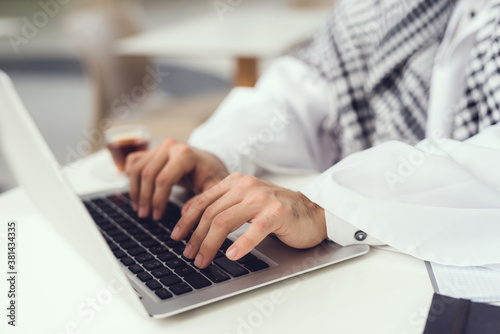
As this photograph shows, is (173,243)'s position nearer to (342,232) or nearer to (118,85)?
(342,232)

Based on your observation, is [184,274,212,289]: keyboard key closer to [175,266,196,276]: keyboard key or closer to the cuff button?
[175,266,196,276]: keyboard key

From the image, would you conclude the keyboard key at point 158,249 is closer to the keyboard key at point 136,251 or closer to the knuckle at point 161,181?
the keyboard key at point 136,251

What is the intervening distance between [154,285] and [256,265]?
105mm

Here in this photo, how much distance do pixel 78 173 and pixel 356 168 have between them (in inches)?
20.7

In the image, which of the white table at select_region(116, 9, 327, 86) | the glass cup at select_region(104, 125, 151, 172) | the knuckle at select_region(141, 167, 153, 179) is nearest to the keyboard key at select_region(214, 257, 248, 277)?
the knuckle at select_region(141, 167, 153, 179)

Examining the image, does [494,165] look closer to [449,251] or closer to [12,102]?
[449,251]

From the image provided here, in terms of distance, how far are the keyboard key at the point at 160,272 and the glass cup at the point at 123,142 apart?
0.42 m

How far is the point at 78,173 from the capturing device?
3.13 ft

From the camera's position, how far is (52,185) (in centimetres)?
53

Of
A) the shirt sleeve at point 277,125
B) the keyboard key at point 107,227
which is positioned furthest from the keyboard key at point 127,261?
the shirt sleeve at point 277,125

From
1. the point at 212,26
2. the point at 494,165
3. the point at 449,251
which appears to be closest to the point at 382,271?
the point at 449,251

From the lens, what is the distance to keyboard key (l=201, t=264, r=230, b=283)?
536mm

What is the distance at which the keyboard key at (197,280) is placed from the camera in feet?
1.71

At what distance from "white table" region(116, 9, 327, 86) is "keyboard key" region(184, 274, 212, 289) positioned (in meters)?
1.70
